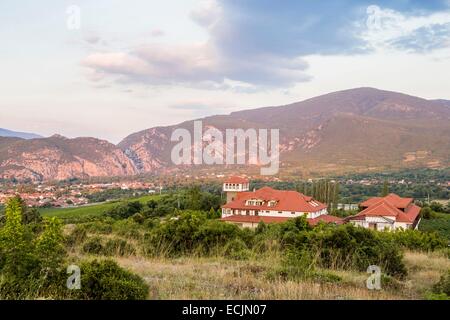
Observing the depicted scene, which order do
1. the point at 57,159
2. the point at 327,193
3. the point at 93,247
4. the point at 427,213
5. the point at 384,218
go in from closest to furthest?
the point at 93,247
the point at 384,218
the point at 427,213
the point at 327,193
the point at 57,159

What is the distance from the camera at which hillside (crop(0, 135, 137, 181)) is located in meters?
130

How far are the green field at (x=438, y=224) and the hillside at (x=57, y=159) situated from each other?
10255 centimetres

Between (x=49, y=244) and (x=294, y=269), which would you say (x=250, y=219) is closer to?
(x=294, y=269)

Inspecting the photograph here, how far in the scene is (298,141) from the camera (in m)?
194

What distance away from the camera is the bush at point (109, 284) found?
505cm

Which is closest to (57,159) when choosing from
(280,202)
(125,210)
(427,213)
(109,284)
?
(125,210)

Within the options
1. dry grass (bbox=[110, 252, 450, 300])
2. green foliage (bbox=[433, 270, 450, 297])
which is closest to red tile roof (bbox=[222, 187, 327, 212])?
dry grass (bbox=[110, 252, 450, 300])

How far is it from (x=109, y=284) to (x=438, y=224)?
4621cm

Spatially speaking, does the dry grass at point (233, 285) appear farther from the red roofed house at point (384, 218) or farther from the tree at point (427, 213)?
the tree at point (427, 213)

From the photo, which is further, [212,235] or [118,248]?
[212,235]

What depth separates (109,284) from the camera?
16.9 feet

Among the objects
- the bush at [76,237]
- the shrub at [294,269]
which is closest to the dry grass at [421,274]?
the shrub at [294,269]
